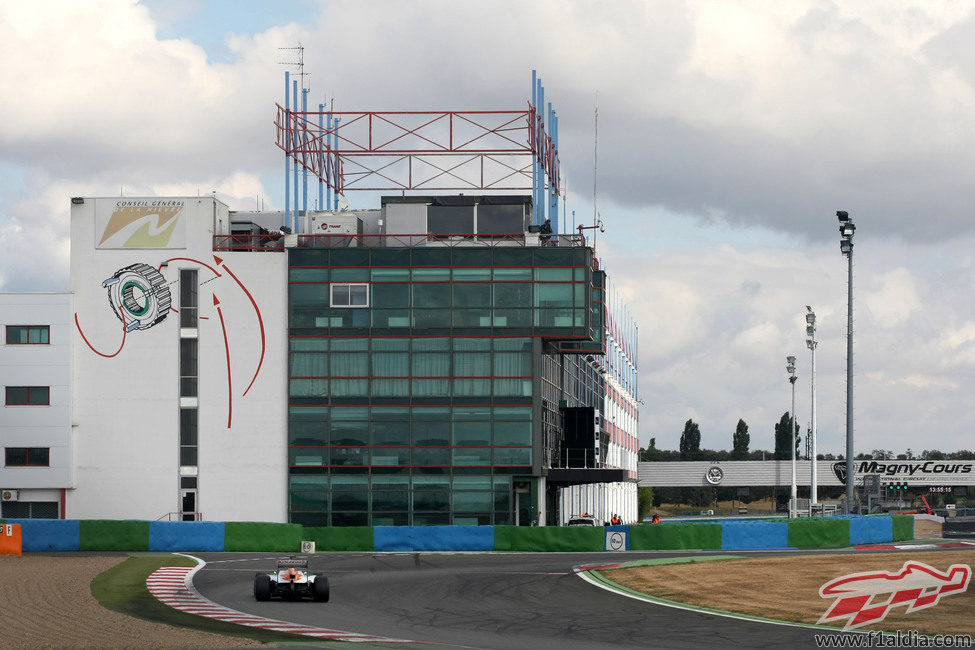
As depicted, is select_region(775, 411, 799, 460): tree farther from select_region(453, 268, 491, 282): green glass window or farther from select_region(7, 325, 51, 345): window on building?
select_region(7, 325, 51, 345): window on building

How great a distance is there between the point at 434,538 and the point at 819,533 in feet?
61.8

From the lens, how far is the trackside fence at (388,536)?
59.4 m

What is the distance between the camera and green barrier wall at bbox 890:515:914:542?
220 feet

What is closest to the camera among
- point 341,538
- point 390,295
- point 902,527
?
point 341,538

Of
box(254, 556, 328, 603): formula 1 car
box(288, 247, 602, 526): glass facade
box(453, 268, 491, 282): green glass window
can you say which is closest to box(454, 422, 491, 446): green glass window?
box(288, 247, 602, 526): glass facade

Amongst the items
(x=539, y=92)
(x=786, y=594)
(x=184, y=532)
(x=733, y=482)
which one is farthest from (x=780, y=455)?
(x=786, y=594)

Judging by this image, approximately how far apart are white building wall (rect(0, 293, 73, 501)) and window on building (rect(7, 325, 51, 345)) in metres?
0.21

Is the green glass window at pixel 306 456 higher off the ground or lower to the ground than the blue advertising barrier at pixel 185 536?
higher

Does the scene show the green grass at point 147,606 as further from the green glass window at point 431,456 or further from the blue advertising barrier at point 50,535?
the green glass window at point 431,456

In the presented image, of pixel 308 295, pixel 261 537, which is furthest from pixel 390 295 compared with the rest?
pixel 261 537

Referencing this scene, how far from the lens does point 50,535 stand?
5947cm

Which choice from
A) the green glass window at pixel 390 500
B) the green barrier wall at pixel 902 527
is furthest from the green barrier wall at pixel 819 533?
the green glass window at pixel 390 500

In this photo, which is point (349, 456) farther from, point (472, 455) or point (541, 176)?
point (541, 176)
